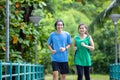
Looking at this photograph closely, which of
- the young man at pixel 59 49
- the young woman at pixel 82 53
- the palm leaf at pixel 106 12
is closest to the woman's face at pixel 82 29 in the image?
the young woman at pixel 82 53

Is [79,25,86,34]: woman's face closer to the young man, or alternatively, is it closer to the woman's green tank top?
the woman's green tank top

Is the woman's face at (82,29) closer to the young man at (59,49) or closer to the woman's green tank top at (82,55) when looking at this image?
the woman's green tank top at (82,55)

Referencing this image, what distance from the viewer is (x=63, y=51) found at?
32.7ft

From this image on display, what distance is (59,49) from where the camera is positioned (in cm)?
998

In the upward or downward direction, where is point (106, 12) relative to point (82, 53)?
upward

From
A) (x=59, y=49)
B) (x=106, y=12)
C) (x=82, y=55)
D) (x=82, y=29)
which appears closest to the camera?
(x=82, y=29)

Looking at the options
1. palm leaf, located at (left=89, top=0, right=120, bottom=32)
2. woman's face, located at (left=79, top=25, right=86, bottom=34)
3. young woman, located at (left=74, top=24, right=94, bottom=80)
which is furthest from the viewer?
palm leaf, located at (left=89, top=0, right=120, bottom=32)

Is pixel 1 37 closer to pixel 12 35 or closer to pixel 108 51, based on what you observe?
pixel 12 35

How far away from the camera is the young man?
9984 millimetres

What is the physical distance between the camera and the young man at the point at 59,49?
9.98 m

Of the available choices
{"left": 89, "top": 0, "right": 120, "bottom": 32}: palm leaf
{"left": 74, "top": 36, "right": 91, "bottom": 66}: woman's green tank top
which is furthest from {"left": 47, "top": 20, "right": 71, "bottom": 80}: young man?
{"left": 89, "top": 0, "right": 120, "bottom": 32}: palm leaf

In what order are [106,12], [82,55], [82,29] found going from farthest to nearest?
[106,12], [82,55], [82,29]

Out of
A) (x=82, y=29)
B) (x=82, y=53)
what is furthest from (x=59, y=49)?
(x=82, y=29)

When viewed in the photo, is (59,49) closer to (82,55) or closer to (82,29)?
(82,55)
